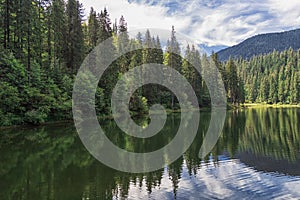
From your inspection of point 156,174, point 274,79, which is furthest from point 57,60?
point 274,79

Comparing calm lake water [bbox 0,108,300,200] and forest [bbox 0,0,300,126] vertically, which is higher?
forest [bbox 0,0,300,126]

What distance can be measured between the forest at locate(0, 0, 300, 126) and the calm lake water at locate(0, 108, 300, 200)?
10.7 metres

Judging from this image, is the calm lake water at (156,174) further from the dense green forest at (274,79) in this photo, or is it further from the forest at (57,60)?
the dense green forest at (274,79)

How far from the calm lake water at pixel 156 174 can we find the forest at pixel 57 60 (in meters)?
10.7

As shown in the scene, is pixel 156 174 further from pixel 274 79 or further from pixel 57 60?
pixel 274 79

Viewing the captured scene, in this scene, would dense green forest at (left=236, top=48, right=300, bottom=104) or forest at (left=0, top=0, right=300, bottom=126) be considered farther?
dense green forest at (left=236, top=48, right=300, bottom=104)

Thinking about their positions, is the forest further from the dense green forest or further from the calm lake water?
the dense green forest

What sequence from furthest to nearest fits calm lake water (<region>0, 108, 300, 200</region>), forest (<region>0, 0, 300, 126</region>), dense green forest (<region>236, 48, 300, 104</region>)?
dense green forest (<region>236, 48, 300, 104</region>)
forest (<region>0, 0, 300, 126</region>)
calm lake water (<region>0, 108, 300, 200</region>)

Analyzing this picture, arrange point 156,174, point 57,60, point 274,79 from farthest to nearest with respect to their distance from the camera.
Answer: point 274,79, point 57,60, point 156,174

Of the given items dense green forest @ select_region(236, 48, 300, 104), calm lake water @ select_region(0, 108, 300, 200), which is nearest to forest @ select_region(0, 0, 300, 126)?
calm lake water @ select_region(0, 108, 300, 200)

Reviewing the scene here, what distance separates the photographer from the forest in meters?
32.6

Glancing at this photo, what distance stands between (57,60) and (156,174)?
34.5m

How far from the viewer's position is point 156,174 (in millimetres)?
14781

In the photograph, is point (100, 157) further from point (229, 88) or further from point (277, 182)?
point (229, 88)
